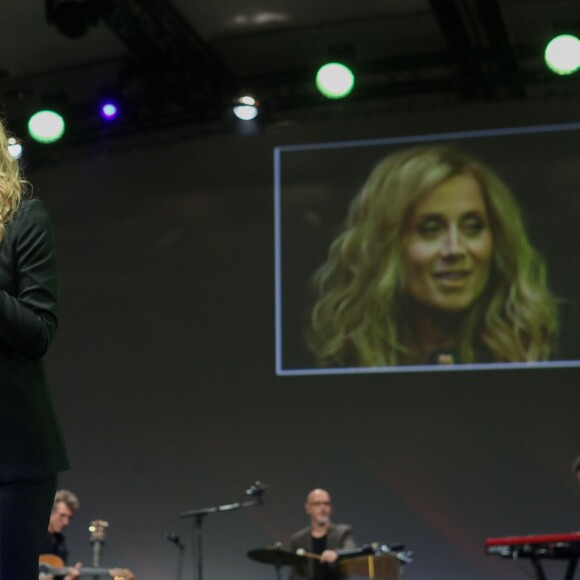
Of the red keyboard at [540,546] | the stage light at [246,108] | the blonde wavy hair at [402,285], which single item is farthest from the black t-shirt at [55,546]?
the stage light at [246,108]

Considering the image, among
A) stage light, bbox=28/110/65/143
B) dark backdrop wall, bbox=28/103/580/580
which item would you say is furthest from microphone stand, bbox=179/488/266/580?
stage light, bbox=28/110/65/143

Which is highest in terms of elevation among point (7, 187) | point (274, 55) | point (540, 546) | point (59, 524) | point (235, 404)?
point (274, 55)

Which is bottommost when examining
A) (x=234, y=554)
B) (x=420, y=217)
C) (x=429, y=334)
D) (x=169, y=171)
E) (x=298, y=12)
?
(x=234, y=554)

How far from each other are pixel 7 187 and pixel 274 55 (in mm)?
6649

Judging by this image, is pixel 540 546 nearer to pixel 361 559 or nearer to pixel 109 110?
pixel 361 559

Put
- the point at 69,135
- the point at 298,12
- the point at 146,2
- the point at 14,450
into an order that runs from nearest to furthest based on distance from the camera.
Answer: the point at 14,450
the point at 146,2
the point at 298,12
the point at 69,135

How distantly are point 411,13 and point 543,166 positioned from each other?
1.34 meters

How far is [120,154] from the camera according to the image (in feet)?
27.4

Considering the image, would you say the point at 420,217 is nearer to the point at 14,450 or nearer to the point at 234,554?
the point at 234,554

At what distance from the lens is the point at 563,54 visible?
6.61 meters

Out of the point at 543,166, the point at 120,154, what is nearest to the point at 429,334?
the point at 543,166

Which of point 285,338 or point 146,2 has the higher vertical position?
point 146,2

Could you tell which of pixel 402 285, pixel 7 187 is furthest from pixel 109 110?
pixel 7 187

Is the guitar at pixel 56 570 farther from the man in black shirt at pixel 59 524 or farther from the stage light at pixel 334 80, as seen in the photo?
the stage light at pixel 334 80
